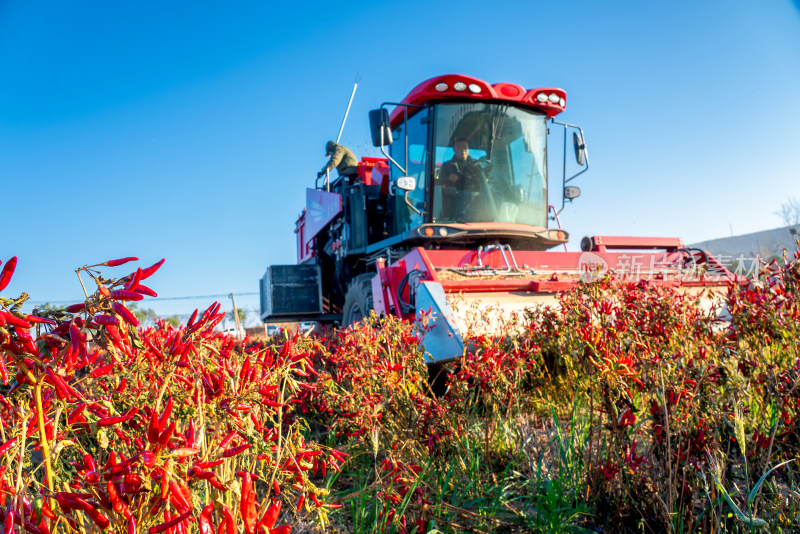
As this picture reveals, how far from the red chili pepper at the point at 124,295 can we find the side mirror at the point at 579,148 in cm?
649

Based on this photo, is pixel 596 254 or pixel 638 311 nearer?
pixel 638 311

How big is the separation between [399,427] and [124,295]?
191cm

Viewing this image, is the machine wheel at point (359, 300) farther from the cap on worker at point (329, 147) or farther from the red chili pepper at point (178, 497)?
the red chili pepper at point (178, 497)

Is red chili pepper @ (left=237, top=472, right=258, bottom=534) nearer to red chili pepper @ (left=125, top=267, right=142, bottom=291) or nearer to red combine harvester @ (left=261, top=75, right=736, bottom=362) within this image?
red chili pepper @ (left=125, top=267, right=142, bottom=291)

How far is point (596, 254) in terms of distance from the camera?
5.74 m

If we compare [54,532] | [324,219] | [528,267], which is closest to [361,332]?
[54,532]

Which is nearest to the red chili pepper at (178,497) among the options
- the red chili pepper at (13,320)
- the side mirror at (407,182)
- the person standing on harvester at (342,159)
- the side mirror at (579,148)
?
the red chili pepper at (13,320)

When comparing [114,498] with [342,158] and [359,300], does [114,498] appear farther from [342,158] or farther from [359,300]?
[342,158]

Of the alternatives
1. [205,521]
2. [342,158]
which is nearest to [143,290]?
[205,521]

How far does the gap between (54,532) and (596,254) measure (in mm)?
5557

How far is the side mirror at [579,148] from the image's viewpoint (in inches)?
258

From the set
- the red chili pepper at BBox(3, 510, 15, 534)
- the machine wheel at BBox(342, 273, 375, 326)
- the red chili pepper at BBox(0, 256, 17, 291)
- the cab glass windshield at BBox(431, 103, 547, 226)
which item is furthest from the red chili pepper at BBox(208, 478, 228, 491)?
the cab glass windshield at BBox(431, 103, 547, 226)

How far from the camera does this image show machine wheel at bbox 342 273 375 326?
18.8 feet

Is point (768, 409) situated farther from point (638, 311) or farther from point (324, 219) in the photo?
point (324, 219)
